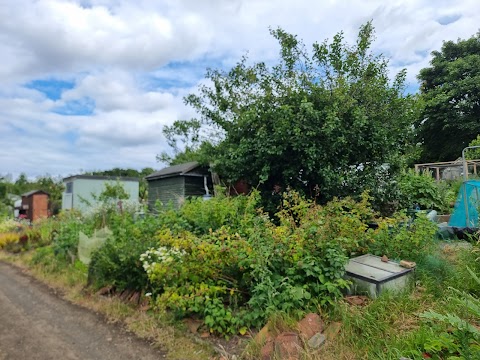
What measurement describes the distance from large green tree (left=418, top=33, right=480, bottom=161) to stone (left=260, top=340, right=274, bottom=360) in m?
17.0

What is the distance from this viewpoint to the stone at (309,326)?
291 cm

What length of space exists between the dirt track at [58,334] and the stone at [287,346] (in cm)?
122

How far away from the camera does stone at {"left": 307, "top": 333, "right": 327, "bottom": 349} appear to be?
2.75 meters

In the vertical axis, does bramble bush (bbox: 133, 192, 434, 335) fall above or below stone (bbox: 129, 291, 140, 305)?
above

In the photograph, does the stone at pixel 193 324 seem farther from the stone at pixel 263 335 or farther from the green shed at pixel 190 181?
the green shed at pixel 190 181

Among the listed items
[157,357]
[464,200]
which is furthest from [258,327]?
[464,200]

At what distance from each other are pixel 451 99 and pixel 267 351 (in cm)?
2003

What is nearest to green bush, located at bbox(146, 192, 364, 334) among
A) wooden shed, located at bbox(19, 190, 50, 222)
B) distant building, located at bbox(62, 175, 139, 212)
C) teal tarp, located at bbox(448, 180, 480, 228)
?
teal tarp, located at bbox(448, 180, 480, 228)

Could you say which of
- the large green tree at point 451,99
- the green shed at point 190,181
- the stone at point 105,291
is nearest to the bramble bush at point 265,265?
the stone at point 105,291

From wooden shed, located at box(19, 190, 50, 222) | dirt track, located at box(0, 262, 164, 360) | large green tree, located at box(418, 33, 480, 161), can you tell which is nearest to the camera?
dirt track, located at box(0, 262, 164, 360)

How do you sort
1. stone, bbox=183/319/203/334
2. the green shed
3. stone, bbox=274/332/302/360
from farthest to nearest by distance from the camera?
the green shed → stone, bbox=183/319/203/334 → stone, bbox=274/332/302/360

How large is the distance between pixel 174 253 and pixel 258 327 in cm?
131

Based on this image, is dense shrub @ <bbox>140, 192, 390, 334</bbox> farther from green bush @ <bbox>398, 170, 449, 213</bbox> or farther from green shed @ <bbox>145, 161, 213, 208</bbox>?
green shed @ <bbox>145, 161, 213, 208</bbox>

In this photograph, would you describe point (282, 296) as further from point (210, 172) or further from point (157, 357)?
point (210, 172)
